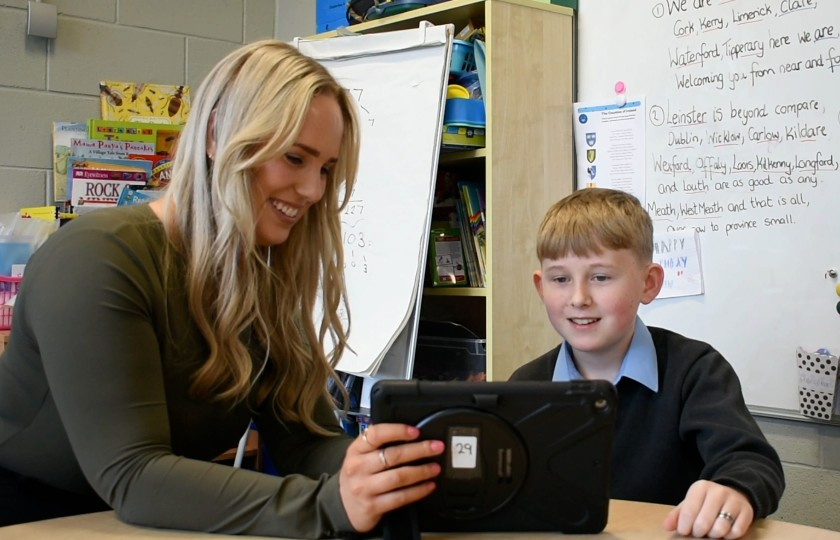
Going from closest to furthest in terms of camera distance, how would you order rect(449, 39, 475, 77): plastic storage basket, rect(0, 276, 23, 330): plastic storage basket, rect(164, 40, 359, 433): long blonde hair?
1. rect(164, 40, 359, 433): long blonde hair
2. rect(449, 39, 475, 77): plastic storage basket
3. rect(0, 276, 23, 330): plastic storage basket

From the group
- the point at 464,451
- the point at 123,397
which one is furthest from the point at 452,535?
the point at 123,397


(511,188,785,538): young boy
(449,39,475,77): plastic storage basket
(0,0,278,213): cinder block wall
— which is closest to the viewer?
(511,188,785,538): young boy

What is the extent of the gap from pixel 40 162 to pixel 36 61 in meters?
0.33

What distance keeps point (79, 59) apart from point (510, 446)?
2.65 meters

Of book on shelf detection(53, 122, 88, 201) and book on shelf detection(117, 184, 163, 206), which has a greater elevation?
book on shelf detection(53, 122, 88, 201)

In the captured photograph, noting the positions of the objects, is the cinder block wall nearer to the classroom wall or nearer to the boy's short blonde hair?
the boy's short blonde hair

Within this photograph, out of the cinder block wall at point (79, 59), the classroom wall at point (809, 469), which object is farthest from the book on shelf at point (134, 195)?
the classroom wall at point (809, 469)

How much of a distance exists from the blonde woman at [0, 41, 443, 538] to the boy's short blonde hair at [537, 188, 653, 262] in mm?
367

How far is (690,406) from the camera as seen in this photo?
1346 mm

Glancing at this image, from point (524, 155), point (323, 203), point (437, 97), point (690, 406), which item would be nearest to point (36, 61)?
point (437, 97)

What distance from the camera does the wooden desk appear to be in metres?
0.96

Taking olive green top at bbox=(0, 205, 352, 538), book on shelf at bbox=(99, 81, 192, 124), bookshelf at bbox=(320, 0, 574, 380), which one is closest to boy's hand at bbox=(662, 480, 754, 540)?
olive green top at bbox=(0, 205, 352, 538)

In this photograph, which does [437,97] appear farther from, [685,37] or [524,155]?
[685,37]

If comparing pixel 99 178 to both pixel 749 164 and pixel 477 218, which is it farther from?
pixel 749 164
